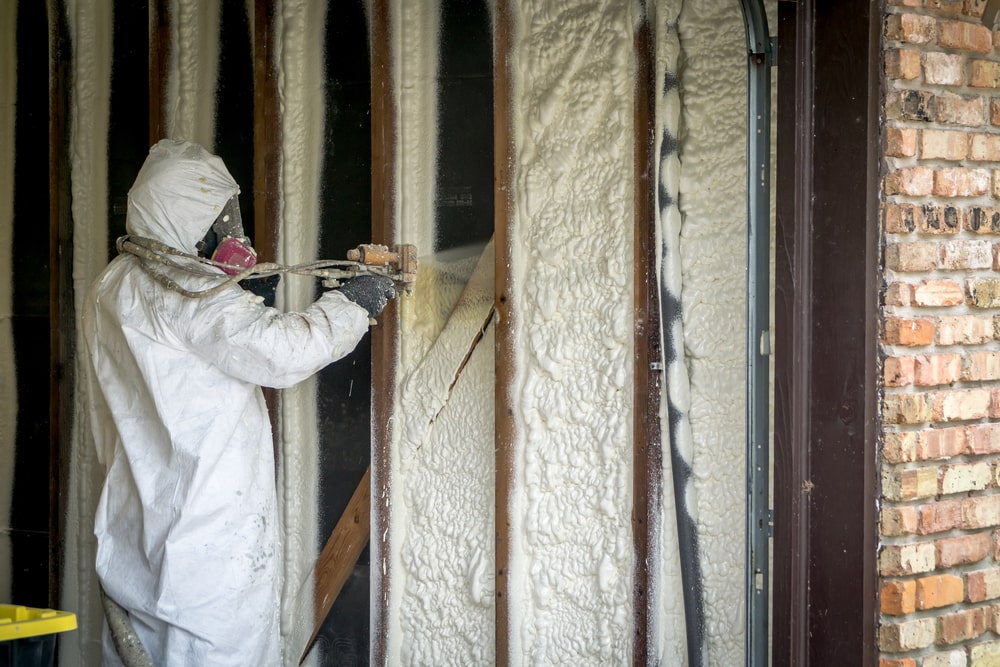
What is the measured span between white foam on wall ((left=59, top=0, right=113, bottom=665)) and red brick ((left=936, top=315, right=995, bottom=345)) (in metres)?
2.70

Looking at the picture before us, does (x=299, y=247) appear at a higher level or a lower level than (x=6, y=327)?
higher

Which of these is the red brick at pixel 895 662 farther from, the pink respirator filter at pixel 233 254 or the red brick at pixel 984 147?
the pink respirator filter at pixel 233 254

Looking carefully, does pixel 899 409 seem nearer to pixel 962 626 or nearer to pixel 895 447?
pixel 895 447

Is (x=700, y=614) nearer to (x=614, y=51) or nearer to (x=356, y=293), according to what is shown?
(x=356, y=293)

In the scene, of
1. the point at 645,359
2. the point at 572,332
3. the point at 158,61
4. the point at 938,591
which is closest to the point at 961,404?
the point at 938,591

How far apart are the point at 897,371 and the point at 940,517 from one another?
348 millimetres

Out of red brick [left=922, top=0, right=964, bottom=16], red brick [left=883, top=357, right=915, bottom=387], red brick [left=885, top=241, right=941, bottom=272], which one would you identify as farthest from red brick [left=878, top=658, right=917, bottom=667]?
red brick [left=922, top=0, right=964, bottom=16]

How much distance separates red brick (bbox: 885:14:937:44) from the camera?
2.25 metres

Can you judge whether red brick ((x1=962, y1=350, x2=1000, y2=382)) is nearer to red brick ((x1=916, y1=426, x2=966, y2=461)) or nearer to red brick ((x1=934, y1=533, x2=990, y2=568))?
red brick ((x1=916, y1=426, x2=966, y2=461))

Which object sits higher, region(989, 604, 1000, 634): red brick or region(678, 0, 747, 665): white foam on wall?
region(678, 0, 747, 665): white foam on wall

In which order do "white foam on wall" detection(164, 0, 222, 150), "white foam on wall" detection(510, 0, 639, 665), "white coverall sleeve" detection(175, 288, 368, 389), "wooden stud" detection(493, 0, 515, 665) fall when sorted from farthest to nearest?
"white foam on wall" detection(164, 0, 222, 150) < "wooden stud" detection(493, 0, 515, 665) < "white foam on wall" detection(510, 0, 639, 665) < "white coverall sleeve" detection(175, 288, 368, 389)

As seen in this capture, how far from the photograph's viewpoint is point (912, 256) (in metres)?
2.27

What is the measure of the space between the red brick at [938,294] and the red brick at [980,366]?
0.13 m

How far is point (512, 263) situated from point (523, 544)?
0.80 metres
